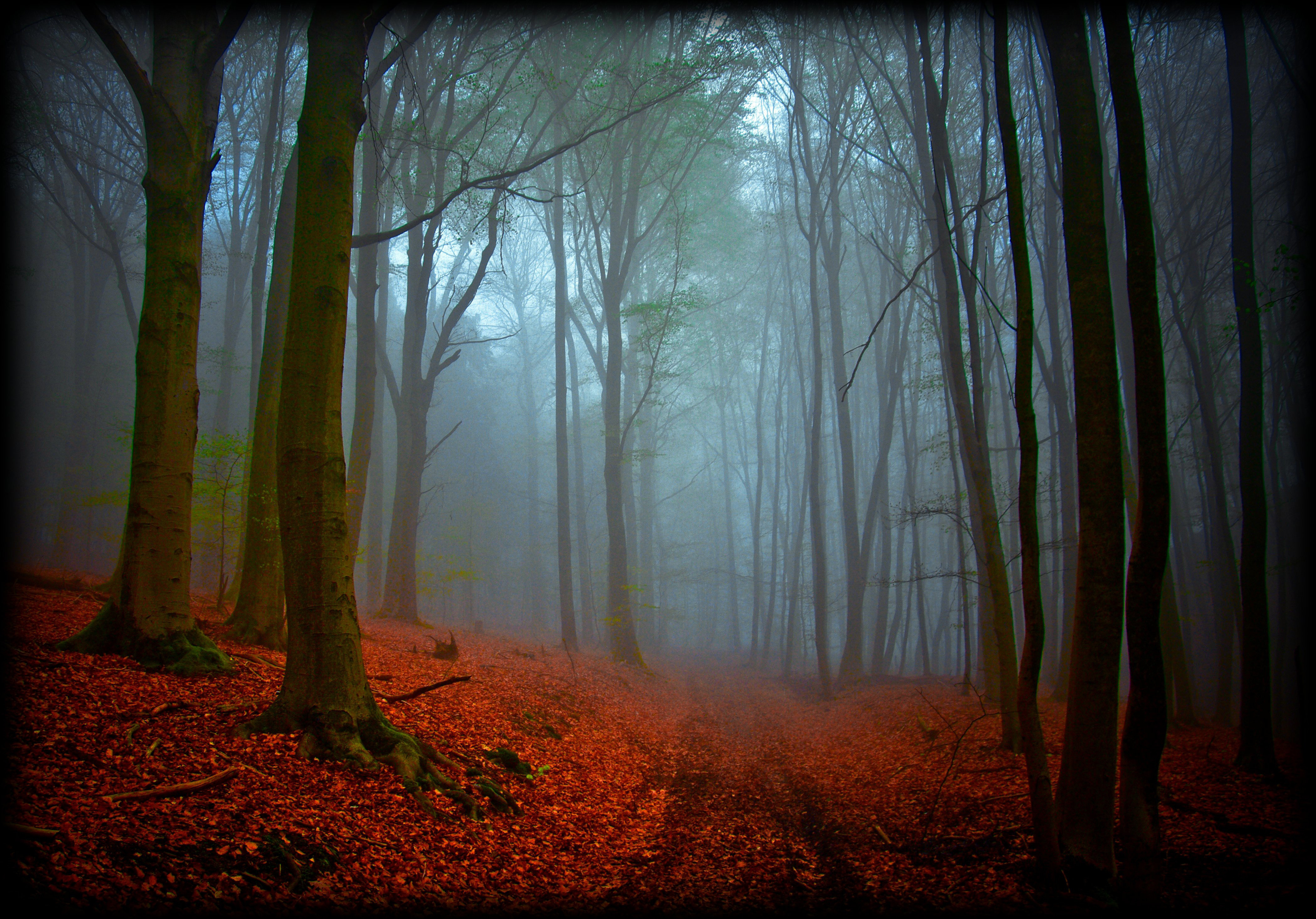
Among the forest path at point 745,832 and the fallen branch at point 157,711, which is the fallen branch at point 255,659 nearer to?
the fallen branch at point 157,711

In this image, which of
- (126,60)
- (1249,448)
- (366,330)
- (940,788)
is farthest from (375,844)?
(366,330)

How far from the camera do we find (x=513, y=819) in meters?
4.10

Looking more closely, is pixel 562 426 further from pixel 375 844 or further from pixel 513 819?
pixel 375 844

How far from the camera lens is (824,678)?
1316cm

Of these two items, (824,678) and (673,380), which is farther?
(673,380)

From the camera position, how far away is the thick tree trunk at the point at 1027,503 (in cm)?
342

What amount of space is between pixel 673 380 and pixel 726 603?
17.4 metres

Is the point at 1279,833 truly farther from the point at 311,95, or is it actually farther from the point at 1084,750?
the point at 311,95

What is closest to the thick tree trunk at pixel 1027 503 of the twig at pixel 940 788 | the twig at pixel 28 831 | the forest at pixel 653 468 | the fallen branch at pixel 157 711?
the forest at pixel 653 468

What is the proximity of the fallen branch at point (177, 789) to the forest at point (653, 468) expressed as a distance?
0.02 m

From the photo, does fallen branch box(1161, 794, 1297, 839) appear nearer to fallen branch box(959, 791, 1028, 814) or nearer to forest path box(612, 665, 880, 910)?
fallen branch box(959, 791, 1028, 814)

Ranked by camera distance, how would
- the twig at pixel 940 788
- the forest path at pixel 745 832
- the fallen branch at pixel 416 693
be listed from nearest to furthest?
1. the forest path at pixel 745 832
2. the twig at pixel 940 788
3. the fallen branch at pixel 416 693

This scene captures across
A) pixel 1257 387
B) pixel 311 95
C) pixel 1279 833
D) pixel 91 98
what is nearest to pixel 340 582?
pixel 311 95

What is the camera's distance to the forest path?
354cm
